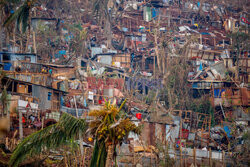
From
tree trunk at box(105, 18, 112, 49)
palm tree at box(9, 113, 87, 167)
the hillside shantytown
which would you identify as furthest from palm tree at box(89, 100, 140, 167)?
tree trunk at box(105, 18, 112, 49)

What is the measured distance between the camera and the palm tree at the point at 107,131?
5.14 meters

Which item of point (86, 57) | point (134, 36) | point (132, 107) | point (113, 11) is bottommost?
point (132, 107)

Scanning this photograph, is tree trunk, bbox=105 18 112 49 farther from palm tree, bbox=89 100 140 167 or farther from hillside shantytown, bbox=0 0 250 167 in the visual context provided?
palm tree, bbox=89 100 140 167

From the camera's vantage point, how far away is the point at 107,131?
5168mm

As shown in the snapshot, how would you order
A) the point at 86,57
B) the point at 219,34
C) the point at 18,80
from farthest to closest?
the point at 219,34 → the point at 86,57 → the point at 18,80

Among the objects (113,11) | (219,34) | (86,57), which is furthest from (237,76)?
(113,11)

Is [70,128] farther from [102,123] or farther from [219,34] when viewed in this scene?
[219,34]

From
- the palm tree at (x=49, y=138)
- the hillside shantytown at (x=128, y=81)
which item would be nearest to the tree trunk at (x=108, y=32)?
the hillside shantytown at (x=128, y=81)

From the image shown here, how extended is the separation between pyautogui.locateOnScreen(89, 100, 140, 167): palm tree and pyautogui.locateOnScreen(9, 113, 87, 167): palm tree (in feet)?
0.98

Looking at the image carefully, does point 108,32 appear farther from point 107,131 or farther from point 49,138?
point 107,131

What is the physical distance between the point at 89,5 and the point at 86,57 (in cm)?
849

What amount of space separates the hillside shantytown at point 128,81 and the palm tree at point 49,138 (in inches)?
0.7

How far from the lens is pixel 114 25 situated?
95.4ft

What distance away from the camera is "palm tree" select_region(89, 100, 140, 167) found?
514cm
